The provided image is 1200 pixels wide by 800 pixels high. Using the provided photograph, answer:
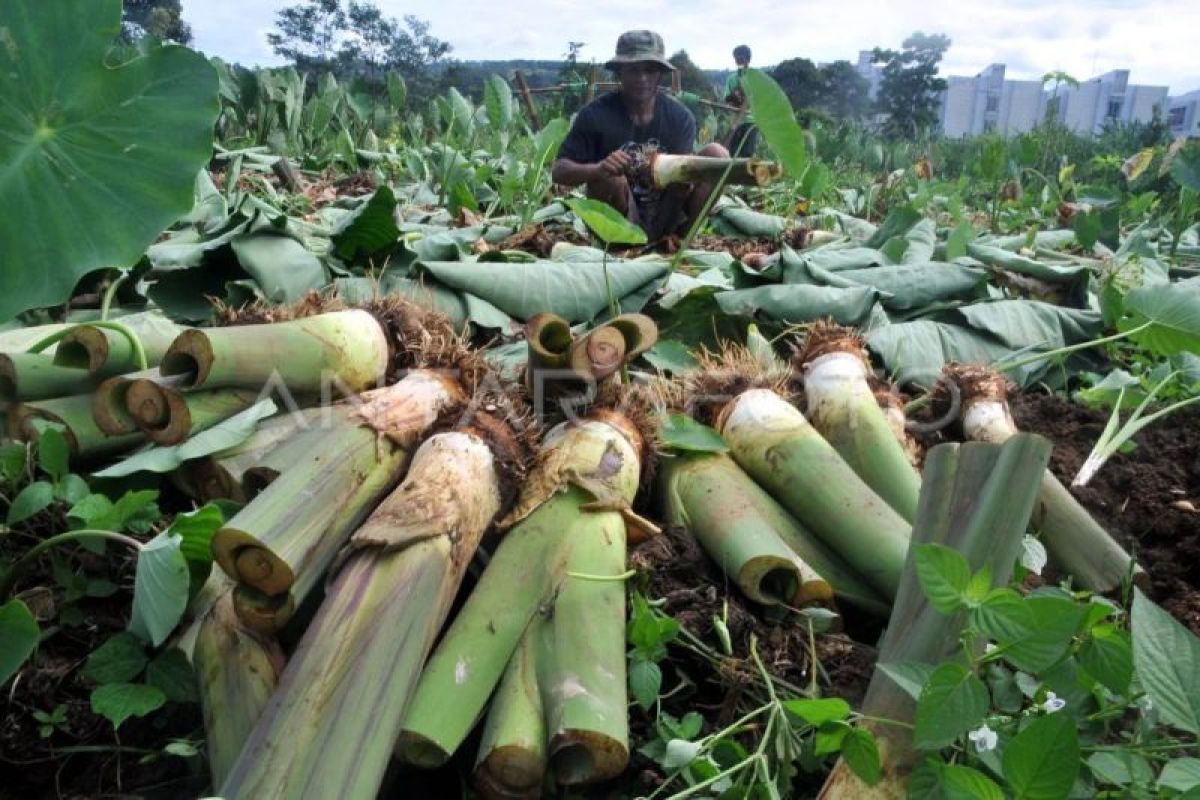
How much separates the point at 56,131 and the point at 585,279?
1.35 m

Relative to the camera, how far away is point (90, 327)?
5.23ft

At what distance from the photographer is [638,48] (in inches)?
195

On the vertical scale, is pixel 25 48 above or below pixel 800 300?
above

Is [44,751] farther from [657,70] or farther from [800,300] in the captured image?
[657,70]

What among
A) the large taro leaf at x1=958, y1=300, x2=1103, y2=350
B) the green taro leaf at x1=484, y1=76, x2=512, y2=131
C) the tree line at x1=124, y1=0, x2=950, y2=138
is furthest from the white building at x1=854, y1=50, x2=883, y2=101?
the large taro leaf at x1=958, y1=300, x2=1103, y2=350

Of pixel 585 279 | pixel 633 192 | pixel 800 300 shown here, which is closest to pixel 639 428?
pixel 585 279

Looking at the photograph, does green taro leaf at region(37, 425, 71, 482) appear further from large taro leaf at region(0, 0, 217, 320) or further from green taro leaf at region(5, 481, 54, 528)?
large taro leaf at region(0, 0, 217, 320)

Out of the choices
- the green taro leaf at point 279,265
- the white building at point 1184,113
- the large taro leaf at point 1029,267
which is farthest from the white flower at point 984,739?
the white building at point 1184,113

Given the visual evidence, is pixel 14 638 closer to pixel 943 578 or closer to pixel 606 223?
pixel 943 578

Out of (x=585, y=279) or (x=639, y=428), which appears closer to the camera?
(x=639, y=428)

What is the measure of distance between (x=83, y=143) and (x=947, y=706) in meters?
1.29

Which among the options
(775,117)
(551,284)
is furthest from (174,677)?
(775,117)

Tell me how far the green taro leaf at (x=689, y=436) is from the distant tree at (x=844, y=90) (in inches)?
1059

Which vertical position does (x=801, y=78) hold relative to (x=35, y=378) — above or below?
below
